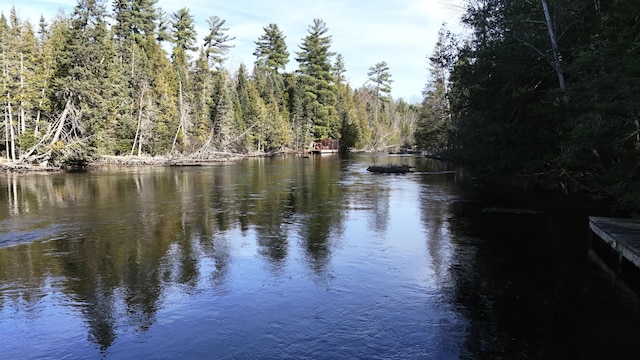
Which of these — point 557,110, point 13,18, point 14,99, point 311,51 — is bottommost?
point 557,110

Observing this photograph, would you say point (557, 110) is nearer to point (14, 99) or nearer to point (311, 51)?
point (14, 99)

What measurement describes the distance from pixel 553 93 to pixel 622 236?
7789mm

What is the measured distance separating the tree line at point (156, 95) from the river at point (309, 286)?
24650 mm

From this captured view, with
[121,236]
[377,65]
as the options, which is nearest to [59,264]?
[121,236]

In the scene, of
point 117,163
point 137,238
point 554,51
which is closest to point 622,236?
point 554,51

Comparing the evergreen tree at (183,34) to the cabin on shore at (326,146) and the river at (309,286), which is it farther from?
the river at (309,286)

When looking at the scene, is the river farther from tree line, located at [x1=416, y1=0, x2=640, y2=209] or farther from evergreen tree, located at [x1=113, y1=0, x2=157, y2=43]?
evergreen tree, located at [x1=113, y1=0, x2=157, y2=43]

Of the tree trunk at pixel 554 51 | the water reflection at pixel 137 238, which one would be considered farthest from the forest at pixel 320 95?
the water reflection at pixel 137 238

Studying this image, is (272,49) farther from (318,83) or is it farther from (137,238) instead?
(137,238)

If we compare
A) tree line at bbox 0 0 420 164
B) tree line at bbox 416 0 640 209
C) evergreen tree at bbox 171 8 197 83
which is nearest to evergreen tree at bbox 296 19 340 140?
tree line at bbox 0 0 420 164

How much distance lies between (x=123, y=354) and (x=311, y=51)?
83226 mm

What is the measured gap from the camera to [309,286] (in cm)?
873

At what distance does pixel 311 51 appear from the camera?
279ft

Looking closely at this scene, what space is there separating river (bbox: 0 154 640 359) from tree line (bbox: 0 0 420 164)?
2465 cm
